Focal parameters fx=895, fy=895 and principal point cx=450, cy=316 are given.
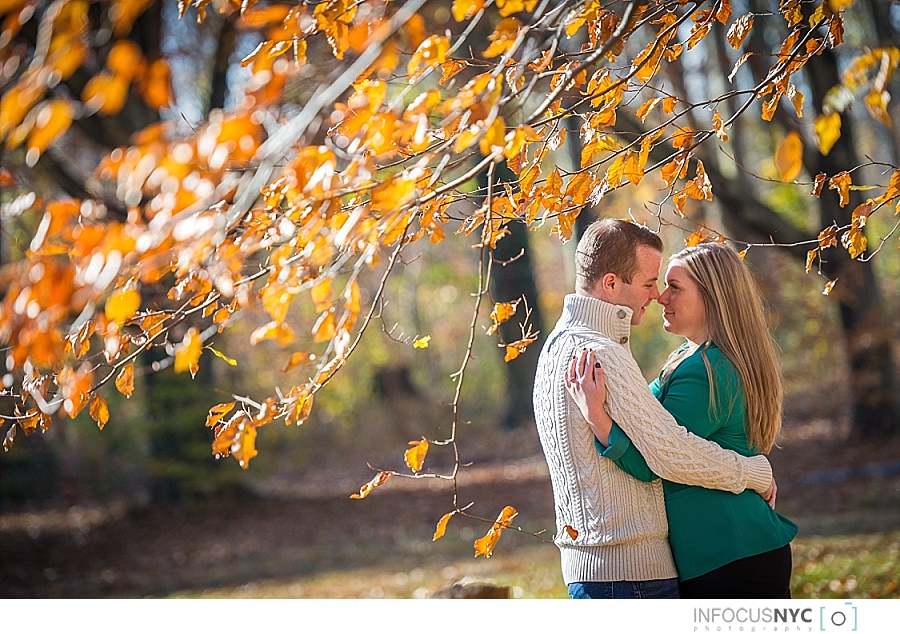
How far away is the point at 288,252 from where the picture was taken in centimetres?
182

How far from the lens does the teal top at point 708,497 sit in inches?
85.0

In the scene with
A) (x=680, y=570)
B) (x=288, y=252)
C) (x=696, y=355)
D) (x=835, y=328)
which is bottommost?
(x=835, y=328)

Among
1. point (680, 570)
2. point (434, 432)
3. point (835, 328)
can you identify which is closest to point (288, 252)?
point (680, 570)

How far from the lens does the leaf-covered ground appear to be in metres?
5.80

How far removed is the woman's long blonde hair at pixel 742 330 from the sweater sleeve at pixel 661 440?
0.17 meters

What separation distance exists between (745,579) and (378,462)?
1036cm

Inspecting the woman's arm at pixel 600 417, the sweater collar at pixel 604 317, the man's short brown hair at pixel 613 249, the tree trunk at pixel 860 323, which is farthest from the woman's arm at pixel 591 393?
the tree trunk at pixel 860 323

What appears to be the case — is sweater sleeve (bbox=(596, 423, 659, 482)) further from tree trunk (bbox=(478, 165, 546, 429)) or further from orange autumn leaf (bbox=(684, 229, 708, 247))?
tree trunk (bbox=(478, 165, 546, 429))

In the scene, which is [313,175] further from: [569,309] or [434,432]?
[434,432]

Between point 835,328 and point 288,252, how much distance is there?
9.02m

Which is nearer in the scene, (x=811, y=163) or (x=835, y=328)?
(x=811, y=163)

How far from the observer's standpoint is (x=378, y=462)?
1232 cm
